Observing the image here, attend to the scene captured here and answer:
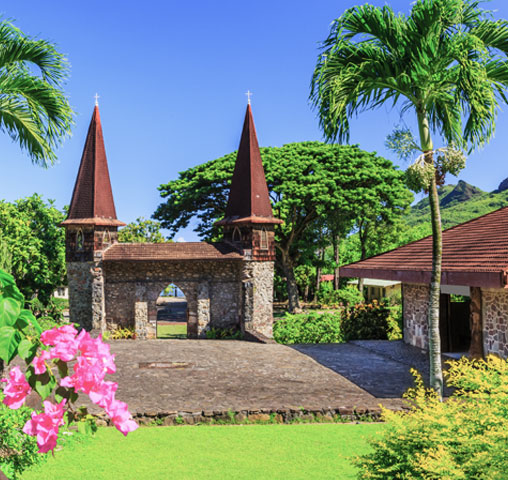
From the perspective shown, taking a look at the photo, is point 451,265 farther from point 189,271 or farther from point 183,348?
point 189,271

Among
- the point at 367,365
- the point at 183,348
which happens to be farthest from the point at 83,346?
the point at 183,348

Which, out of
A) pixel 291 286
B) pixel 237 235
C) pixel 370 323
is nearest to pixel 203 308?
pixel 237 235

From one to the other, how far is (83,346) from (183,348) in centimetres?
1499

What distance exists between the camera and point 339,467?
6.54 metres

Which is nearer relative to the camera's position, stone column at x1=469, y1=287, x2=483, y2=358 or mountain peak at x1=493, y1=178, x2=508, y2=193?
stone column at x1=469, y1=287, x2=483, y2=358

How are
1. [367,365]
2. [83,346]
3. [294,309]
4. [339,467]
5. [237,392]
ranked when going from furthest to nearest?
[294,309] < [367,365] < [237,392] < [339,467] < [83,346]

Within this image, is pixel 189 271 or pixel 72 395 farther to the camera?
pixel 189 271

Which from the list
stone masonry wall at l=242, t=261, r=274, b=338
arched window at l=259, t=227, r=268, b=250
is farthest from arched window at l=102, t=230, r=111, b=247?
arched window at l=259, t=227, r=268, b=250

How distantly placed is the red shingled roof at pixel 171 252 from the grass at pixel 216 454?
1277 cm

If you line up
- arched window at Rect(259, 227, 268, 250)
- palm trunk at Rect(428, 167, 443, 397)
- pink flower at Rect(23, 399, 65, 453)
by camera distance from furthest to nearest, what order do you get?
arched window at Rect(259, 227, 268, 250) → palm trunk at Rect(428, 167, 443, 397) → pink flower at Rect(23, 399, 65, 453)

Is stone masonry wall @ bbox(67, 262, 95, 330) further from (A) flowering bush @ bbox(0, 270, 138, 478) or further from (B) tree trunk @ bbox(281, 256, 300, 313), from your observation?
(A) flowering bush @ bbox(0, 270, 138, 478)

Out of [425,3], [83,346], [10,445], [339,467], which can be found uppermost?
[425,3]

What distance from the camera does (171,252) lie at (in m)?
21.3

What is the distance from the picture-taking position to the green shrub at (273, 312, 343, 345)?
62.9ft
